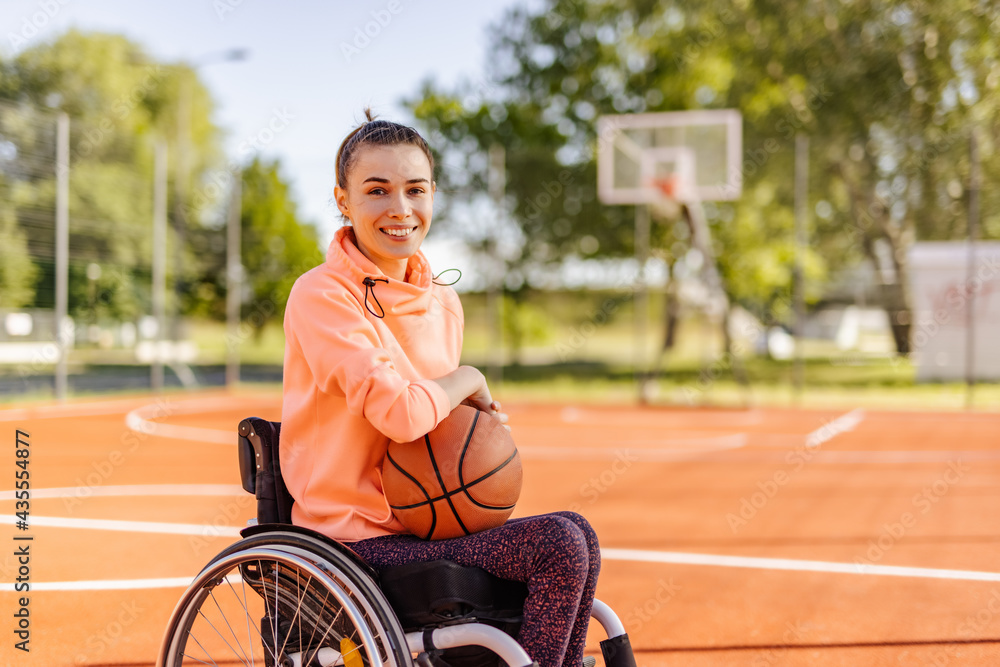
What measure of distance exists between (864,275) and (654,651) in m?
13.9

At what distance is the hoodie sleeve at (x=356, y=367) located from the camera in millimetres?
1864

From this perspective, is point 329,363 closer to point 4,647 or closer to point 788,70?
point 4,647

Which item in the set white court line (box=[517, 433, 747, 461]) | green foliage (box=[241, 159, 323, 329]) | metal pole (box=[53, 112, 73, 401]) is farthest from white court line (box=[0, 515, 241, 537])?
green foliage (box=[241, 159, 323, 329])

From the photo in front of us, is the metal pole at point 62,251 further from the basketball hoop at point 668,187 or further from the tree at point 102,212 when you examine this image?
the basketball hoop at point 668,187

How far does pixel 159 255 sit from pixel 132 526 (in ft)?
32.5

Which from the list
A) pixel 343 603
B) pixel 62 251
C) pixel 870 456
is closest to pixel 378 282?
pixel 343 603

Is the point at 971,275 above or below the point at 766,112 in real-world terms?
below

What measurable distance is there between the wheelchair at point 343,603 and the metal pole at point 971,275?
43.3 feet

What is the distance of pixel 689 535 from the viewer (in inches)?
205

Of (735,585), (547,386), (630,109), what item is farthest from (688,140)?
(735,585)

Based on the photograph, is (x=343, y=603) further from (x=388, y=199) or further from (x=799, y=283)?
(x=799, y=283)

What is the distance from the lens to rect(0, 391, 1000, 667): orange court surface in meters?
3.38

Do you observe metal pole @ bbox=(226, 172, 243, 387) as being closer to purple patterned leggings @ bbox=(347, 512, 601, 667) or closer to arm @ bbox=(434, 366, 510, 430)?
arm @ bbox=(434, 366, 510, 430)

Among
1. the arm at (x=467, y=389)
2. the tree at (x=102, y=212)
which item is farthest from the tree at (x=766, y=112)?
the arm at (x=467, y=389)
